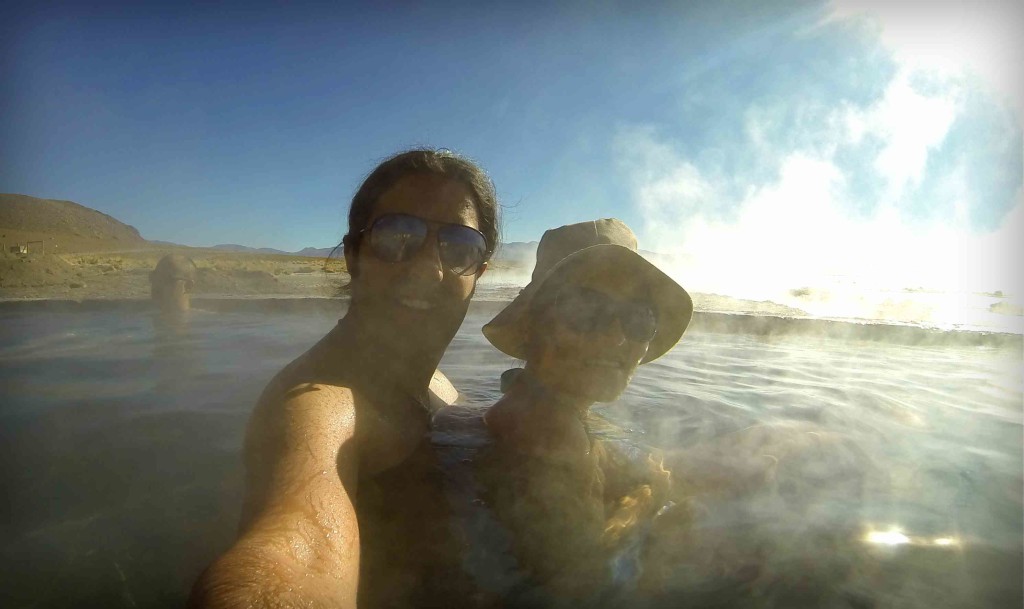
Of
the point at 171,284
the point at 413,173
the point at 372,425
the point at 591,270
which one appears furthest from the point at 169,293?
the point at 591,270

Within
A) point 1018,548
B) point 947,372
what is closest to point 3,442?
point 1018,548

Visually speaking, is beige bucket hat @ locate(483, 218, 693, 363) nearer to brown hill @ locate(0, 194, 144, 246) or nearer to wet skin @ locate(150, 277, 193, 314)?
wet skin @ locate(150, 277, 193, 314)

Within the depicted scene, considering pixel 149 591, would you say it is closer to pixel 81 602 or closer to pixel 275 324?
pixel 81 602

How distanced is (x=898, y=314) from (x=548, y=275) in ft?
37.0

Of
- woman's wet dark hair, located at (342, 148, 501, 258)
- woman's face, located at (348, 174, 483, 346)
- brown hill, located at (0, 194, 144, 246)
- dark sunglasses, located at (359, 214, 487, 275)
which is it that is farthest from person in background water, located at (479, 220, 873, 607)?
brown hill, located at (0, 194, 144, 246)

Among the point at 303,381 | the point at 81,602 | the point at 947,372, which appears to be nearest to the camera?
the point at 81,602

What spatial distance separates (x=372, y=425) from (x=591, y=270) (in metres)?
1.05

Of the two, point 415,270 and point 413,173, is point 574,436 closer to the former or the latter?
point 415,270

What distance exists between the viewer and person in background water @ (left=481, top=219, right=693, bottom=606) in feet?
5.30

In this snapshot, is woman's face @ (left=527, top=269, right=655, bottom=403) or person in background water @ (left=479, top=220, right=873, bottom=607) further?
woman's face @ (left=527, top=269, right=655, bottom=403)

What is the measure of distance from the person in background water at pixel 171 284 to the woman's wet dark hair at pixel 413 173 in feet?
23.3

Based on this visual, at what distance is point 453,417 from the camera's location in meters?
2.37

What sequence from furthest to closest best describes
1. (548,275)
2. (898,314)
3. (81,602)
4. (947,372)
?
(898,314)
(947,372)
(548,275)
(81,602)

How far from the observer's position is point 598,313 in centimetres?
195
